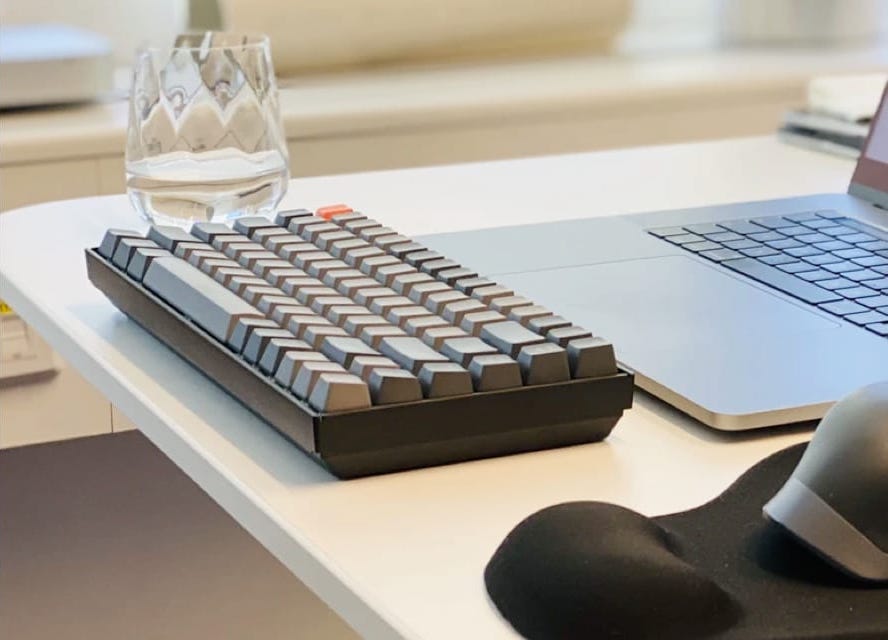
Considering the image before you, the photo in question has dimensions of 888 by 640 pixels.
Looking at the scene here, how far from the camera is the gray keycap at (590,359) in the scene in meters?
0.62

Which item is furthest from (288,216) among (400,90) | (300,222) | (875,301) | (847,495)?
(400,90)

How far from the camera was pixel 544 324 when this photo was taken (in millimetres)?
658

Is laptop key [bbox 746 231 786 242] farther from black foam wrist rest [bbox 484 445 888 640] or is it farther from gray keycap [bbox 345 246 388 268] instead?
black foam wrist rest [bbox 484 445 888 640]

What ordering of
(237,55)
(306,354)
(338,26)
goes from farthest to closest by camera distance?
(338,26)
(237,55)
(306,354)

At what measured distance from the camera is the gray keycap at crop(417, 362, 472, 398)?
0.60 m

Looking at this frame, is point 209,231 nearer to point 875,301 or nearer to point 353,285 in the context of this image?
point 353,285

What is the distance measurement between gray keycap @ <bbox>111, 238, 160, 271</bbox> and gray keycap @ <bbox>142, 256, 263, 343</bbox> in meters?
0.03

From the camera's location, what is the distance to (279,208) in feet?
3.40

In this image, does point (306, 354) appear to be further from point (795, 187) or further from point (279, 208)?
point (795, 187)

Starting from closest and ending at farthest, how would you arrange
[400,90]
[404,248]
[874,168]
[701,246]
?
1. [404,248]
2. [701,246]
3. [874,168]
4. [400,90]

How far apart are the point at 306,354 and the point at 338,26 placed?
1.27m

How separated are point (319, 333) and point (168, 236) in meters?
0.19

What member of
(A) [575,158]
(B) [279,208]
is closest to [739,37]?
(A) [575,158]

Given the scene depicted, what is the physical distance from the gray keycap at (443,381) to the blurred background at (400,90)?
22.4 inches
